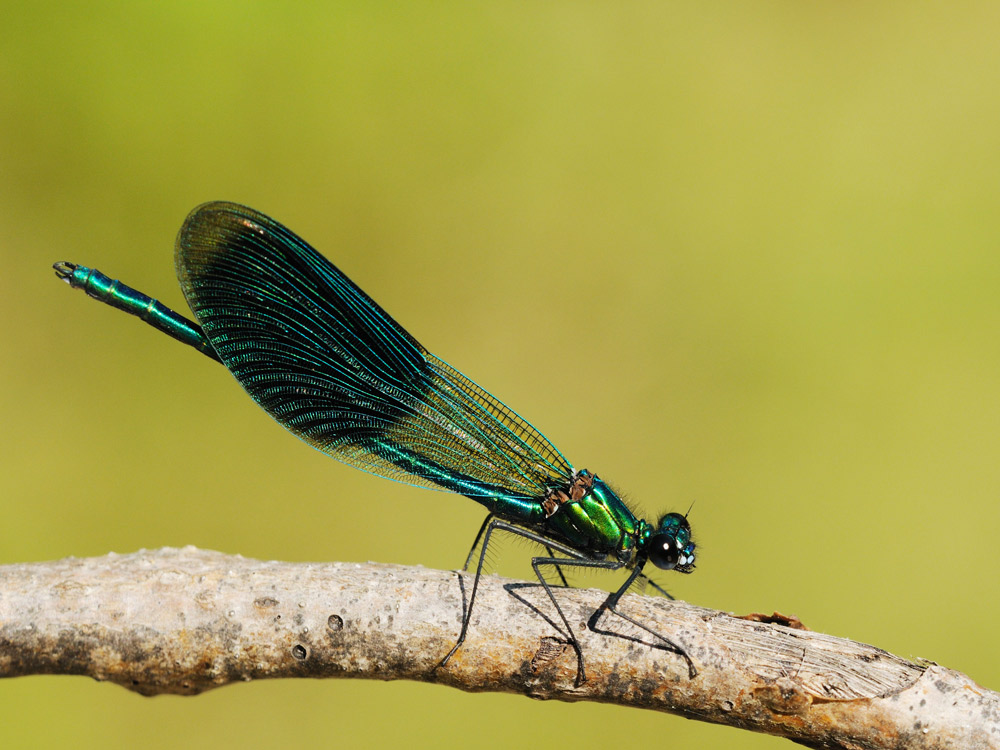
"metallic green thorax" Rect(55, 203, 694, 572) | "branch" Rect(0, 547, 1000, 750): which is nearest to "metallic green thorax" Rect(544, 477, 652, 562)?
"metallic green thorax" Rect(55, 203, 694, 572)

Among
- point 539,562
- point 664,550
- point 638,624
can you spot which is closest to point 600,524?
point 664,550

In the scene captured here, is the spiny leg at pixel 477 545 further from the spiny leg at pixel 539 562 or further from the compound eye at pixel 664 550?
the compound eye at pixel 664 550

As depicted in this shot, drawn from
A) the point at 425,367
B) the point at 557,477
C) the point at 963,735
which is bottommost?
the point at 963,735

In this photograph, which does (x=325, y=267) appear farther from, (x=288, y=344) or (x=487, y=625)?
(x=487, y=625)

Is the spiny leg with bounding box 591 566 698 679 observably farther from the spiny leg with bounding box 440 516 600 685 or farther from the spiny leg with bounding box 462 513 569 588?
the spiny leg with bounding box 462 513 569 588

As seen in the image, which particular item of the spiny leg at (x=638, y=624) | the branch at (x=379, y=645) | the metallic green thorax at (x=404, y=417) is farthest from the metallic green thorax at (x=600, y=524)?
the branch at (x=379, y=645)

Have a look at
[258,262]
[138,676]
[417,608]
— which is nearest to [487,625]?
[417,608]

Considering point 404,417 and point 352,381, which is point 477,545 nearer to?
point 404,417
